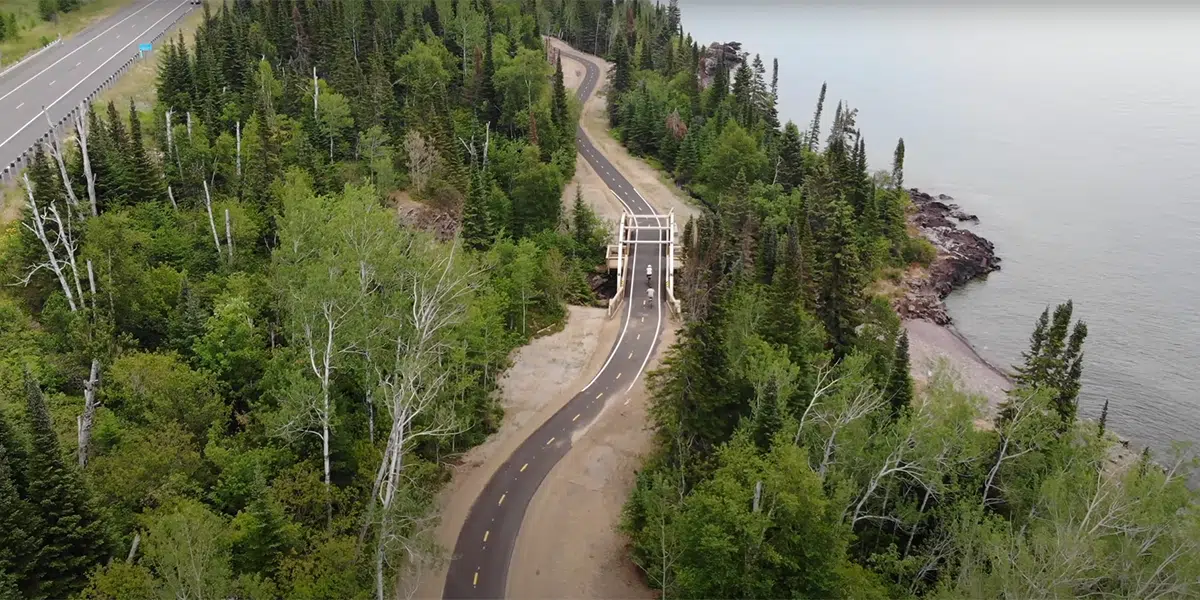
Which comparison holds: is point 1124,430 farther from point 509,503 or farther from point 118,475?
point 118,475

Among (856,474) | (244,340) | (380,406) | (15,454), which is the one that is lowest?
(856,474)

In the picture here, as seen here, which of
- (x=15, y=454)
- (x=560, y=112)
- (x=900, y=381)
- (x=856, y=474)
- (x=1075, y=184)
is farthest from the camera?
(x=1075, y=184)

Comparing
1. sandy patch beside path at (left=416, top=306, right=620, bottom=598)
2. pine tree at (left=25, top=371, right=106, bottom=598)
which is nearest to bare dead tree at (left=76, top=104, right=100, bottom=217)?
pine tree at (left=25, top=371, right=106, bottom=598)

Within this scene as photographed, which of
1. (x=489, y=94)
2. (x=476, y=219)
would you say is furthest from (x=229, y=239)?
(x=489, y=94)

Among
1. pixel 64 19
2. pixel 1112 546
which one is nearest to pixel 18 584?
pixel 1112 546

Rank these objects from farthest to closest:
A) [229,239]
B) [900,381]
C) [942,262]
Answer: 1. [942,262]
2. [229,239]
3. [900,381]

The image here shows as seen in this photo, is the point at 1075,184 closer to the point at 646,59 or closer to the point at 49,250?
the point at 646,59

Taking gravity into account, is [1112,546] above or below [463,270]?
below
